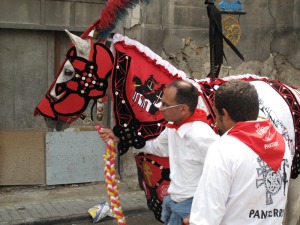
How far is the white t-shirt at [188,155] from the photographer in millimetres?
3136

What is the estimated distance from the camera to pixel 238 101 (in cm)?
238

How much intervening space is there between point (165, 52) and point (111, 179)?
3519mm

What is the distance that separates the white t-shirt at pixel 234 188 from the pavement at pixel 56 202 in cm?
405

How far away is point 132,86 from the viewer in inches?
155

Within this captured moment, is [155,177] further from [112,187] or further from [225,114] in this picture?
[225,114]

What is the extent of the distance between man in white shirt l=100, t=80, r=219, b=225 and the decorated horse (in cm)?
60

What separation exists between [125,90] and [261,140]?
1756mm

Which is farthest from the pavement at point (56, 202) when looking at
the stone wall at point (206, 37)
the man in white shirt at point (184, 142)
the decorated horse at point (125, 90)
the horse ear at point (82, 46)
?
the man in white shirt at point (184, 142)

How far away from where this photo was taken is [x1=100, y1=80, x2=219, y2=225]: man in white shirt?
3.16 metres

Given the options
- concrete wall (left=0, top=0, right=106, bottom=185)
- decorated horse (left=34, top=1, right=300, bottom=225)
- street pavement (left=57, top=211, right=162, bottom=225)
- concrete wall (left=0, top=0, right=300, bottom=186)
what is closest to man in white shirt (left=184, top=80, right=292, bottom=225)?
decorated horse (left=34, top=1, right=300, bottom=225)

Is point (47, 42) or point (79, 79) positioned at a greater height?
point (47, 42)

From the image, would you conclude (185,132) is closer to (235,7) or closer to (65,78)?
(65,78)

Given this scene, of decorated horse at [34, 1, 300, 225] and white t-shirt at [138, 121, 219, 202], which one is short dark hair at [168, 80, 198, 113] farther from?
decorated horse at [34, 1, 300, 225]

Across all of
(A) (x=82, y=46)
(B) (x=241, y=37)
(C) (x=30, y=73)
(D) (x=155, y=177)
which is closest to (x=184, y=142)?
(D) (x=155, y=177)
